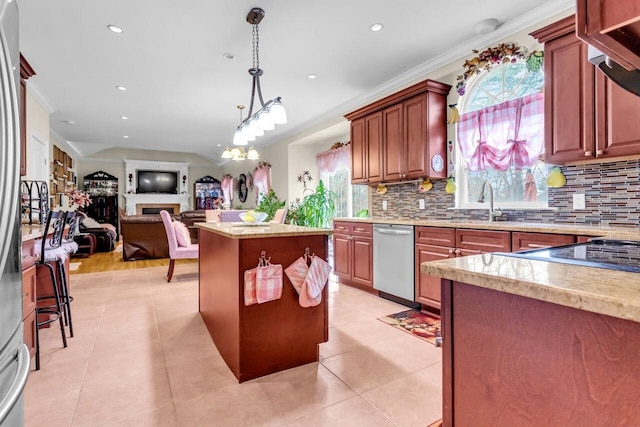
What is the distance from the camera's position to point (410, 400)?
175 centimetres

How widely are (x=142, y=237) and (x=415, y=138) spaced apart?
16.8ft

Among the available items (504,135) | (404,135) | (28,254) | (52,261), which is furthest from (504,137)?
(52,261)

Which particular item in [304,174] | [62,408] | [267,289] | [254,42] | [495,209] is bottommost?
[62,408]

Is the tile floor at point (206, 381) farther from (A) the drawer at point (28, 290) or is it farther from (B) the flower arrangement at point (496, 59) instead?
(B) the flower arrangement at point (496, 59)

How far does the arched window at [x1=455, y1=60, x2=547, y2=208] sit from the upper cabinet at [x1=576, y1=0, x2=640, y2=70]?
232 cm

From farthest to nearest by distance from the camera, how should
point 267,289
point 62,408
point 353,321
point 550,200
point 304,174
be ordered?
point 304,174
point 353,321
point 550,200
point 267,289
point 62,408

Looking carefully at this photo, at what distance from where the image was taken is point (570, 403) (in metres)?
0.64

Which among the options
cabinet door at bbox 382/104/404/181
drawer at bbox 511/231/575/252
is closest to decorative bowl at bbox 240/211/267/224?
cabinet door at bbox 382/104/404/181

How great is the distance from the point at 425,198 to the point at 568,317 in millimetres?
3276

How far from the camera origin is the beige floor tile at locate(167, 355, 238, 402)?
185cm

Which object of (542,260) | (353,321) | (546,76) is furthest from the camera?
(353,321)

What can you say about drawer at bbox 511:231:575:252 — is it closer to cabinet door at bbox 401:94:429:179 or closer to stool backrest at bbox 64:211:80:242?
cabinet door at bbox 401:94:429:179

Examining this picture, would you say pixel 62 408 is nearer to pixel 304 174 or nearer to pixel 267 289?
pixel 267 289

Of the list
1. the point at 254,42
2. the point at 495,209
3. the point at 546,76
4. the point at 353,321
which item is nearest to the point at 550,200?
the point at 495,209
